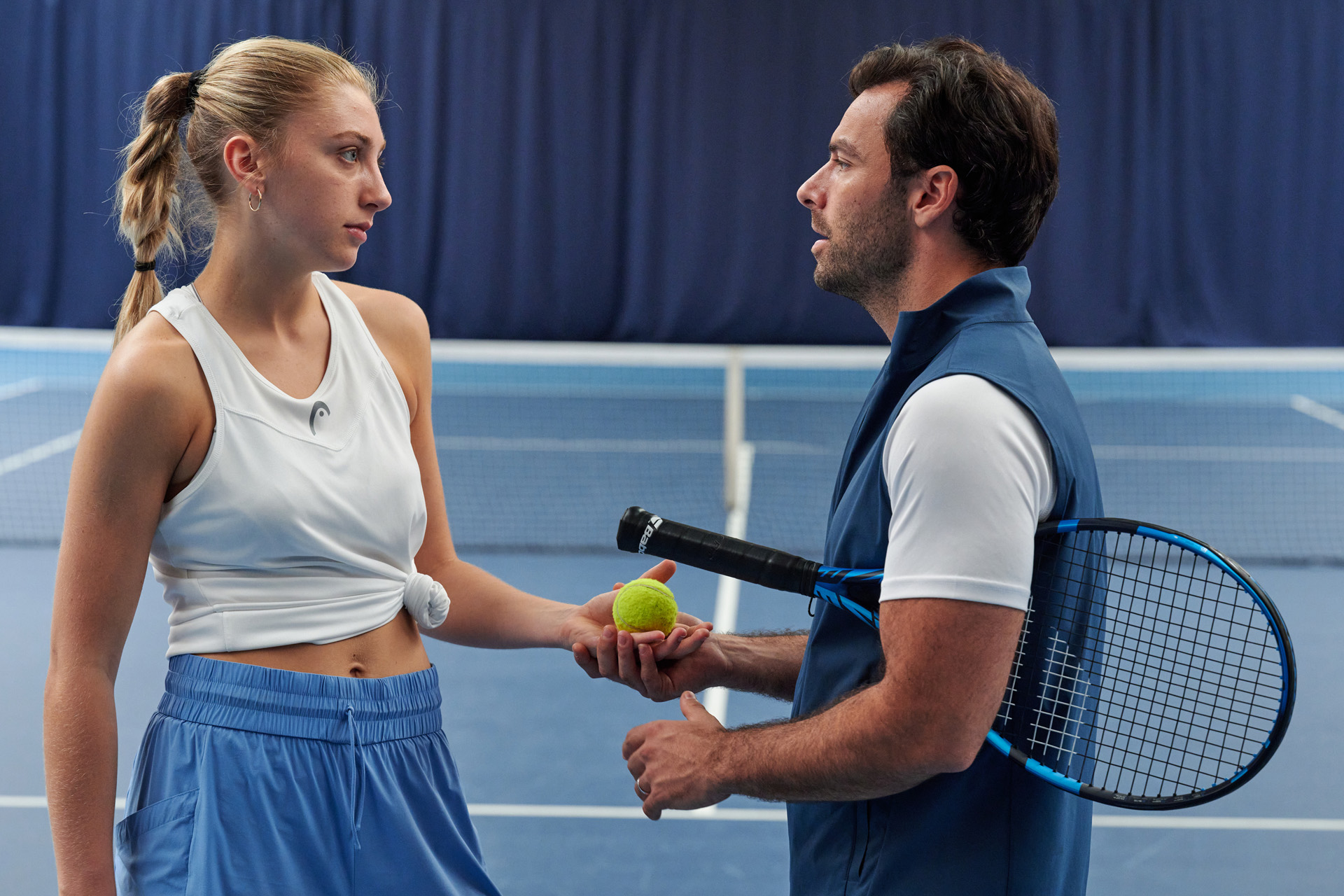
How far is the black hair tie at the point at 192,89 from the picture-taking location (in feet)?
5.57

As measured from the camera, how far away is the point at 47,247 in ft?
31.0

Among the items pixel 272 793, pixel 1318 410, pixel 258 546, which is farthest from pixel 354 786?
pixel 1318 410

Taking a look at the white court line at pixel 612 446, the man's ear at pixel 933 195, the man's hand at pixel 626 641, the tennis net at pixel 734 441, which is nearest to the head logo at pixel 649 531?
the man's hand at pixel 626 641

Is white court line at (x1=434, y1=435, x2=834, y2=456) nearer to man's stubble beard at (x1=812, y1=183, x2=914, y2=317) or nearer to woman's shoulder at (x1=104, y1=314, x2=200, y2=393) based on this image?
man's stubble beard at (x1=812, y1=183, x2=914, y2=317)

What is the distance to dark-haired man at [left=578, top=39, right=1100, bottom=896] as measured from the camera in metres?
1.31

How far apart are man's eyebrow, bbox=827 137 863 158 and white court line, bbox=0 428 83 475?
22.8 feet

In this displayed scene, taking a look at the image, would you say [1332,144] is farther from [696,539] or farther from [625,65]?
[696,539]

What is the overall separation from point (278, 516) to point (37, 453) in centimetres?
724

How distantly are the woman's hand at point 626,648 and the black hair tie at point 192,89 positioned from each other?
0.92 meters

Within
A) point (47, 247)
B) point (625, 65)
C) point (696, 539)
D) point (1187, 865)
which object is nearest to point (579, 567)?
point (1187, 865)

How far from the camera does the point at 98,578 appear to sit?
4.82 feet

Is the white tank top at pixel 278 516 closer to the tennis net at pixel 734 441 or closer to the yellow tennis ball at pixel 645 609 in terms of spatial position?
the yellow tennis ball at pixel 645 609

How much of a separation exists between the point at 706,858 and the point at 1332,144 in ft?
26.1

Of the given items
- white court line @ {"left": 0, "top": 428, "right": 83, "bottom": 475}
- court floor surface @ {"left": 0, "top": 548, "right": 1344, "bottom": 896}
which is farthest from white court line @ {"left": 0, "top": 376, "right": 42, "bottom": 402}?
court floor surface @ {"left": 0, "top": 548, "right": 1344, "bottom": 896}
